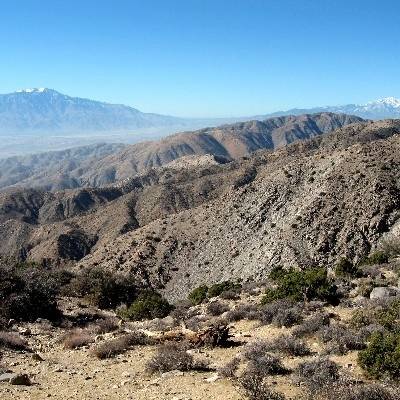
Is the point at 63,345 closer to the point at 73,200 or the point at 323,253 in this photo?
the point at 323,253

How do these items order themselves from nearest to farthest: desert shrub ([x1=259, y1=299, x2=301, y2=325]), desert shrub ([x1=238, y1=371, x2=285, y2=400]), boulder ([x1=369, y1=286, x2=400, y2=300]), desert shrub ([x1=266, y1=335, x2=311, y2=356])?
1. desert shrub ([x1=238, y1=371, x2=285, y2=400])
2. desert shrub ([x1=266, y1=335, x2=311, y2=356])
3. desert shrub ([x1=259, y1=299, x2=301, y2=325])
4. boulder ([x1=369, y1=286, x2=400, y2=300])

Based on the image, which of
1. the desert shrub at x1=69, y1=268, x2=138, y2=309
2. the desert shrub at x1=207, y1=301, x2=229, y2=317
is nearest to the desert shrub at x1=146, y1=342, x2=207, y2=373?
the desert shrub at x1=207, y1=301, x2=229, y2=317

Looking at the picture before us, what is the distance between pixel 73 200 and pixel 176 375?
13320 cm

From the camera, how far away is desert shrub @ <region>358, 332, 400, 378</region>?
11.1m

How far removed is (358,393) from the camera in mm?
9539

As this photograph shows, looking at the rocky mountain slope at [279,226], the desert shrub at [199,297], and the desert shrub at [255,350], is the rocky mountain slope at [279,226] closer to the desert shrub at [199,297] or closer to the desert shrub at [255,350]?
the desert shrub at [199,297]

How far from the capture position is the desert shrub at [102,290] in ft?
103

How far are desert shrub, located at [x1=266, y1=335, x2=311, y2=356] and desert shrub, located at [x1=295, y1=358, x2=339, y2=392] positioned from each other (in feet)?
3.62

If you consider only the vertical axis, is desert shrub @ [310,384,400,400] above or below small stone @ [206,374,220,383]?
above

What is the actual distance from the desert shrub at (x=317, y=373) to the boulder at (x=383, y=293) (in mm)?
8138

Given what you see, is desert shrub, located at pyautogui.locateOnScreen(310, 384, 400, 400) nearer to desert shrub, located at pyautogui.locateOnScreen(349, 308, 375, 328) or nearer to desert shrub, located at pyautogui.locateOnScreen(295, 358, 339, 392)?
desert shrub, located at pyautogui.locateOnScreen(295, 358, 339, 392)

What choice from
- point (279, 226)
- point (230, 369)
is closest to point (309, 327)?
point (230, 369)

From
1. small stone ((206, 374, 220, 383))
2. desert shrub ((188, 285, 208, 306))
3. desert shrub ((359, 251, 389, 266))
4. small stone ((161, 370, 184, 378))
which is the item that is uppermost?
small stone ((206, 374, 220, 383))

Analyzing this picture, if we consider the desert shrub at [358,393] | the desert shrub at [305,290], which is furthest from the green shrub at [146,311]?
the desert shrub at [358,393]
